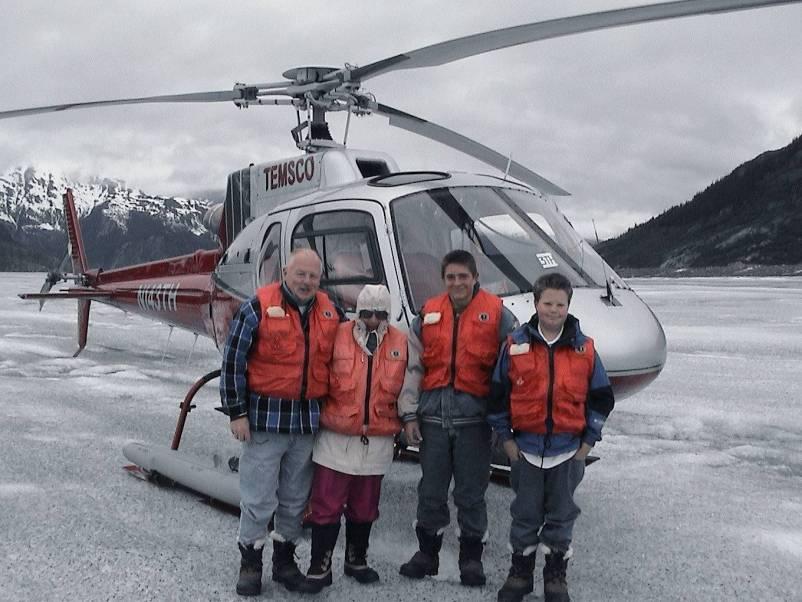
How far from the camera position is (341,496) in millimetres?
3053

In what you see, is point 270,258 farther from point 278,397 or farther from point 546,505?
point 546,505

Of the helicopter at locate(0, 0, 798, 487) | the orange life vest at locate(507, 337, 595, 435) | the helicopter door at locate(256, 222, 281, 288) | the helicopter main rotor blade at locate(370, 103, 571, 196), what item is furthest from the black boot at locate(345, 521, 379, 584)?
the helicopter main rotor blade at locate(370, 103, 571, 196)

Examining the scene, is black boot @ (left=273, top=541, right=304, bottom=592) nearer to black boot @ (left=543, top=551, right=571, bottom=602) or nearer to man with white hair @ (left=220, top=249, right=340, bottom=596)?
man with white hair @ (left=220, top=249, right=340, bottom=596)

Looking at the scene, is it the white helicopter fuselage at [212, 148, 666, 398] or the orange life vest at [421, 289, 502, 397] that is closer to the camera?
the orange life vest at [421, 289, 502, 397]

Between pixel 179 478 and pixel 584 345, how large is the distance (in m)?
2.69

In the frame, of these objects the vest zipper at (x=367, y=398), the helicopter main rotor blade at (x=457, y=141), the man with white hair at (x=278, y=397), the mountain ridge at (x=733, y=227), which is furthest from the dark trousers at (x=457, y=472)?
the mountain ridge at (x=733, y=227)

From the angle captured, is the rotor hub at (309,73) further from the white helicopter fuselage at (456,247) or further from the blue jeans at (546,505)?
the blue jeans at (546,505)

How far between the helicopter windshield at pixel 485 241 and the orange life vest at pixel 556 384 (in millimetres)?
831

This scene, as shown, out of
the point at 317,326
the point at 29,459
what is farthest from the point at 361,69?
the point at 29,459

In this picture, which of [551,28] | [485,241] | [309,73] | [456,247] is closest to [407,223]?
[456,247]

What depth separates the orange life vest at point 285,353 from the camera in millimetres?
2953

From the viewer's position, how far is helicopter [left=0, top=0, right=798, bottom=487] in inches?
140

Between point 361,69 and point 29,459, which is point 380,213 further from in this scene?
point 29,459

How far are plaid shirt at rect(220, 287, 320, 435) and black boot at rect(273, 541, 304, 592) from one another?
21.4 inches
